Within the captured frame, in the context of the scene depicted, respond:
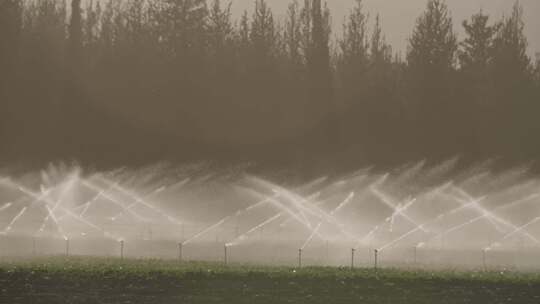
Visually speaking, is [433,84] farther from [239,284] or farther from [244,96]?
[239,284]

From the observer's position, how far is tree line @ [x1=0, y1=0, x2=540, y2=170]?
61.8 meters

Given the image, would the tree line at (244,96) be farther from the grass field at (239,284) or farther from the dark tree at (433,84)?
the grass field at (239,284)

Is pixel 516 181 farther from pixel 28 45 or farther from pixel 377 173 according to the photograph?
pixel 28 45

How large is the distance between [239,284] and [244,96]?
4169cm

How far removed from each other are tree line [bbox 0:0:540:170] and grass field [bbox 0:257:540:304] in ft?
103

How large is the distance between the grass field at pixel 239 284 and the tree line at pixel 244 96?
3146cm

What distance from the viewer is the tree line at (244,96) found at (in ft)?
203

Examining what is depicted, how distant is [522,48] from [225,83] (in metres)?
24.6

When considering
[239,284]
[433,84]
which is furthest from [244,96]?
[239,284]

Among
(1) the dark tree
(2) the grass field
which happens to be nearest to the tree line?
(1) the dark tree

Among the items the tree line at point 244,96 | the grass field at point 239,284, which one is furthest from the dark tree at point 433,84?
the grass field at point 239,284

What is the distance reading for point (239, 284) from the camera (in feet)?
83.1

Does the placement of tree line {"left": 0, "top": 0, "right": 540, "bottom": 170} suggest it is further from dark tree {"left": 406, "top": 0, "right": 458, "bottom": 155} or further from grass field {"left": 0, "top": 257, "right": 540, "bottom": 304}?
grass field {"left": 0, "top": 257, "right": 540, "bottom": 304}

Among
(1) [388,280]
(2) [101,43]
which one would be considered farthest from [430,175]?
(1) [388,280]
